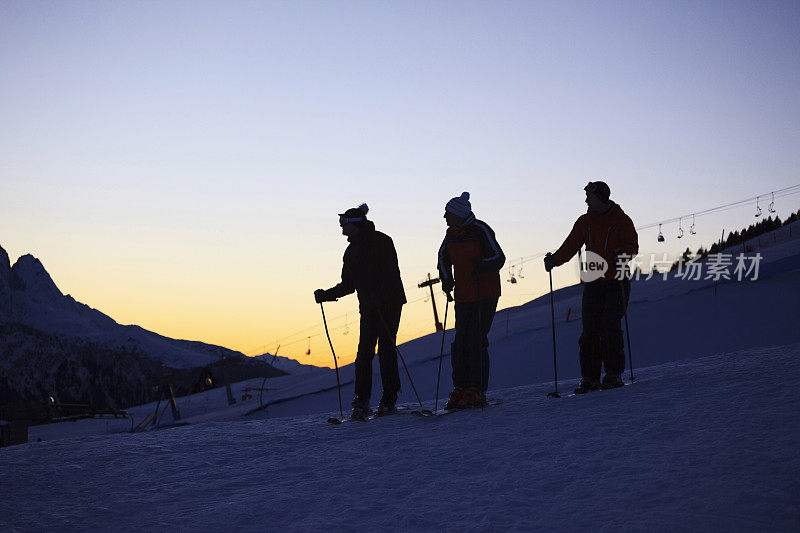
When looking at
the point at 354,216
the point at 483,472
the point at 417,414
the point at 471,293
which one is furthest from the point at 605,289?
the point at 483,472

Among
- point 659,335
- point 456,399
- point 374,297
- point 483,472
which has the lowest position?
point 483,472

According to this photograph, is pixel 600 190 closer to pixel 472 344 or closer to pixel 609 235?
pixel 609 235

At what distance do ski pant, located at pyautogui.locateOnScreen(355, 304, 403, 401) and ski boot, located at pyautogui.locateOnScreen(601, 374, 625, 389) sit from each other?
191cm

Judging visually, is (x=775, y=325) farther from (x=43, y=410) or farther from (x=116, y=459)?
(x=43, y=410)

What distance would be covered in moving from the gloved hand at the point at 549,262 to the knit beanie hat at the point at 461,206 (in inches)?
34.5

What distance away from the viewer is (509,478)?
11.9 ft

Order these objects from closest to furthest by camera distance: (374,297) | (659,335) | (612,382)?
(612,382) < (374,297) < (659,335)

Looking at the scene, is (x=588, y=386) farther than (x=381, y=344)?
No

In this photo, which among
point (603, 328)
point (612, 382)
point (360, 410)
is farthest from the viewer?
point (360, 410)

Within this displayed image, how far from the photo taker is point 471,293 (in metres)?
6.48

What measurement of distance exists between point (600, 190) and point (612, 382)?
1713 mm

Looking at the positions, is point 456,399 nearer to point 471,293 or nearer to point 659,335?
point 471,293

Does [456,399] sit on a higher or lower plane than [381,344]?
lower

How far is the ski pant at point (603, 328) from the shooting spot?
636 cm
